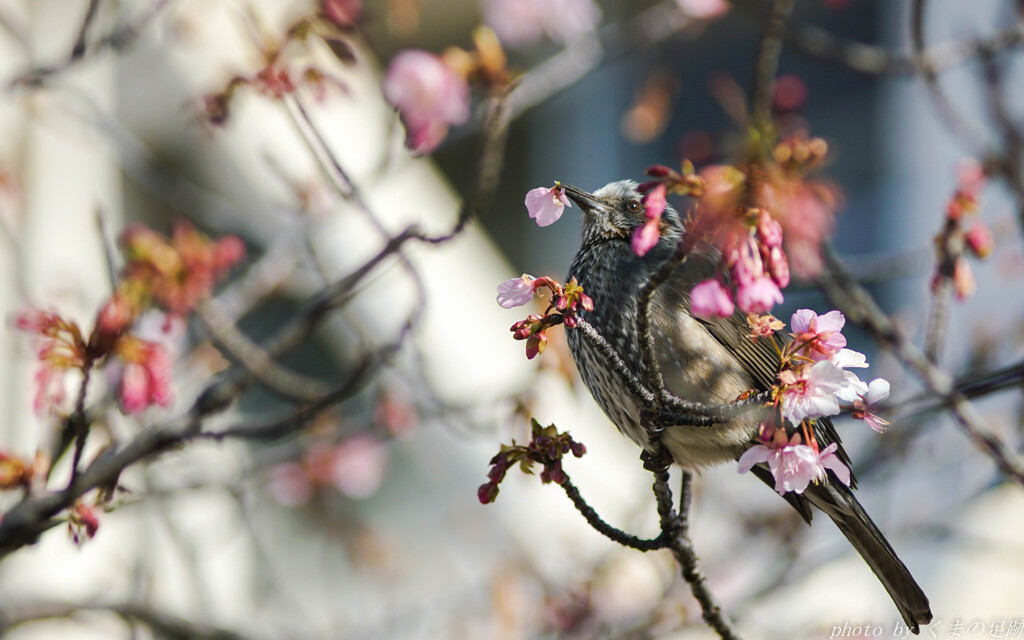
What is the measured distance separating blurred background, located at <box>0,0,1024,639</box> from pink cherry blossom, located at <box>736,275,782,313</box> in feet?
2.46

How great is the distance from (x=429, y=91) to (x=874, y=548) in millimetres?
1643

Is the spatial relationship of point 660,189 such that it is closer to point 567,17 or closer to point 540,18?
point 567,17

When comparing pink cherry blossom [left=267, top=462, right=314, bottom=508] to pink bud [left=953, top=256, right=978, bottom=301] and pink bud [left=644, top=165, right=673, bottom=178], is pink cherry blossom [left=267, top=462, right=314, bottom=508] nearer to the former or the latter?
pink bud [left=953, top=256, right=978, bottom=301]

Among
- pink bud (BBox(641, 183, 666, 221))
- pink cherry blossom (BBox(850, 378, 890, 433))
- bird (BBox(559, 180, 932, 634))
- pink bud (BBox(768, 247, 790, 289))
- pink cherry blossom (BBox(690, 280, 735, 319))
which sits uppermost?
pink bud (BBox(641, 183, 666, 221))

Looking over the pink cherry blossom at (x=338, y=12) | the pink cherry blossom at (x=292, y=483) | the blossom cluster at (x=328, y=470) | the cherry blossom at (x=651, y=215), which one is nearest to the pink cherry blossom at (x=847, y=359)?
the cherry blossom at (x=651, y=215)

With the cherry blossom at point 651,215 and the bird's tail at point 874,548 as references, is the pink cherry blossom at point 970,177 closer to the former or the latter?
the bird's tail at point 874,548

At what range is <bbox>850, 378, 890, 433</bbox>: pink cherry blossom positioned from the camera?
1449 mm

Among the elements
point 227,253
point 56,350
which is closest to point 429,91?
point 227,253

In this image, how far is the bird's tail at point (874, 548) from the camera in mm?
2006

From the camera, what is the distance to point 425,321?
219 inches

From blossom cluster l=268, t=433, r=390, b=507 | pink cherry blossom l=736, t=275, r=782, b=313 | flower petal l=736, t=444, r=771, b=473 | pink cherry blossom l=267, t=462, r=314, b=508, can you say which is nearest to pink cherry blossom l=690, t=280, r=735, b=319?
pink cherry blossom l=736, t=275, r=782, b=313

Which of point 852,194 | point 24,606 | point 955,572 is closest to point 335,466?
point 24,606

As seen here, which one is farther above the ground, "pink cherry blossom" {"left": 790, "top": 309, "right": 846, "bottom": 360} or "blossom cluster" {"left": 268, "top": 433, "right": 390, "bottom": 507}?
"pink cherry blossom" {"left": 790, "top": 309, "right": 846, "bottom": 360}

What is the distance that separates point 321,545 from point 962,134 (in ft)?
16.4
